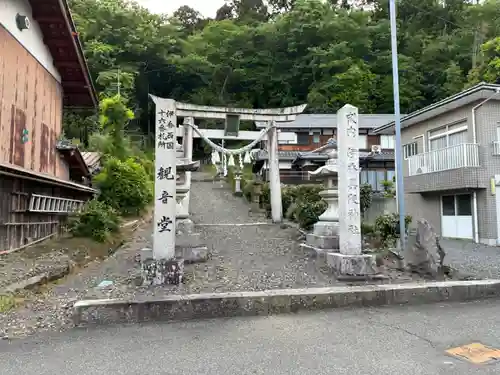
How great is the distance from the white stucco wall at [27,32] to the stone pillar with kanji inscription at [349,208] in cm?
935

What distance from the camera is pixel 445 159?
16688 mm

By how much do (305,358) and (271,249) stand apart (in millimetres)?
6135

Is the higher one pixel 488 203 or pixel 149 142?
pixel 149 142

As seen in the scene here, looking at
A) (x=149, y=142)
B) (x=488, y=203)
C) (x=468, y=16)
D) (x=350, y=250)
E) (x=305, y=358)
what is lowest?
(x=305, y=358)

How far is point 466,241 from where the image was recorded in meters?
15.6

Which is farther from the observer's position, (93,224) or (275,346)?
(93,224)

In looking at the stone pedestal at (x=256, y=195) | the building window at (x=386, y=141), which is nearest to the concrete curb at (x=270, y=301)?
the stone pedestal at (x=256, y=195)

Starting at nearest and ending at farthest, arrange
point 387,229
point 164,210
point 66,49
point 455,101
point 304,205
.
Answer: point 164,210
point 387,229
point 304,205
point 66,49
point 455,101

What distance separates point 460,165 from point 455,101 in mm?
2613

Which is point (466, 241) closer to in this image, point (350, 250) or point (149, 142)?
point (350, 250)

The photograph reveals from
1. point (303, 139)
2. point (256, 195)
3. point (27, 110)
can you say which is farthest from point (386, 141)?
point (27, 110)

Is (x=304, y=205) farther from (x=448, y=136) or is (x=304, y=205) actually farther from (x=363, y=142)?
(x=363, y=142)

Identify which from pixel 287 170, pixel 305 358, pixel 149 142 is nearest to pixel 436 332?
pixel 305 358

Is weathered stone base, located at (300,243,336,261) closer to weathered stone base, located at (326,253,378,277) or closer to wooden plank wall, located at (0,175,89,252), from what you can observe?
weathered stone base, located at (326,253,378,277)
